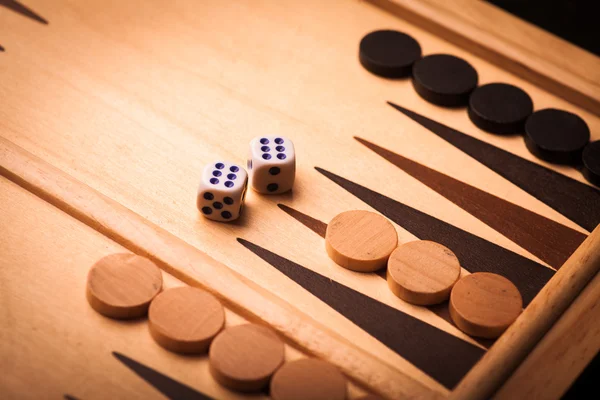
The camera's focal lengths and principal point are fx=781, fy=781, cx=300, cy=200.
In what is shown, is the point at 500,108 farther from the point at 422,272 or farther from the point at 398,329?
the point at 398,329

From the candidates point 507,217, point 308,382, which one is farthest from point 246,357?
point 507,217

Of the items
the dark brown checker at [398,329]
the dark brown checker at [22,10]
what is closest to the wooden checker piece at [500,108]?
the dark brown checker at [398,329]

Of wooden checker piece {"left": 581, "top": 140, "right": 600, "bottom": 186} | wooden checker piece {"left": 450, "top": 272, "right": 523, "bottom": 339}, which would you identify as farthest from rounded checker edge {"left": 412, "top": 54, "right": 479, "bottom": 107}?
wooden checker piece {"left": 450, "top": 272, "right": 523, "bottom": 339}

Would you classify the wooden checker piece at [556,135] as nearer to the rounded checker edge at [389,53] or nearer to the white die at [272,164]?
the rounded checker edge at [389,53]

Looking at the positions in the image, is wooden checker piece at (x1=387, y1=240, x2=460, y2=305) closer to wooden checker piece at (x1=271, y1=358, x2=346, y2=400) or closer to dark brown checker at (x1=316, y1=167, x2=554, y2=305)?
dark brown checker at (x1=316, y1=167, x2=554, y2=305)

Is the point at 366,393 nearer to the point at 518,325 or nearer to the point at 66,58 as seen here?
the point at 518,325

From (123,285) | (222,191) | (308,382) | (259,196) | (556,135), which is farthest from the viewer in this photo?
(556,135)
